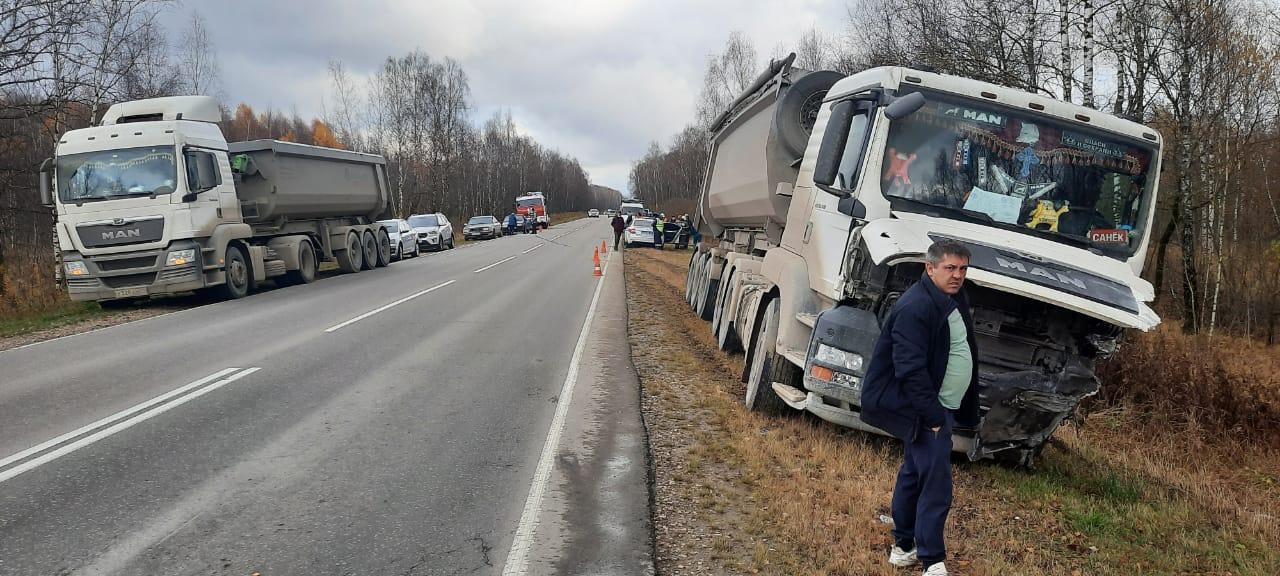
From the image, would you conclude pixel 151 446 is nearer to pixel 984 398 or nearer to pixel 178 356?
pixel 178 356

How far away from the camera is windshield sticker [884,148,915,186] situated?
6086mm

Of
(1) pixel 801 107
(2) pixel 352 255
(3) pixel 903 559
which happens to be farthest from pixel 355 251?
(3) pixel 903 559

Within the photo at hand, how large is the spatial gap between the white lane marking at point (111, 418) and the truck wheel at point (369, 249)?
16363 mm

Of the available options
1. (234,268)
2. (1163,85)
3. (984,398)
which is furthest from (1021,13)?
(234,268)

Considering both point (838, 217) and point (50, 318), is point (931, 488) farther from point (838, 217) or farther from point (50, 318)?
point (50, 318)

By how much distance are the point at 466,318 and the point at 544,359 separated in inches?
147

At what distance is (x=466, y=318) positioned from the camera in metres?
13.0

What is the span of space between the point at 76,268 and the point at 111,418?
10.1m

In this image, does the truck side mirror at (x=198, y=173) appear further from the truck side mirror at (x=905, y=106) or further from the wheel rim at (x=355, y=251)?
the truck side mirror at (x=905, y=106)

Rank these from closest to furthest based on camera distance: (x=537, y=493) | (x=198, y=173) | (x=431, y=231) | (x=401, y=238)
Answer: (x=537, y=493)
(x=198, y=173)
(x=401, y=238)
(x=431, y=231)

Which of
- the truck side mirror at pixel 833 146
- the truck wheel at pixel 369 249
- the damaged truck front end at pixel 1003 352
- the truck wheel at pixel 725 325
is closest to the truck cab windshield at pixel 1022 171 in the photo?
the truck side mirror at pixel 833 146

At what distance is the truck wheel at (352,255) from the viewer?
22.8 m

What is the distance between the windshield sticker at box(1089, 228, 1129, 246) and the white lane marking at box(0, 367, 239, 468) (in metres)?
7.92

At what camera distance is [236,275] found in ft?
55.3
